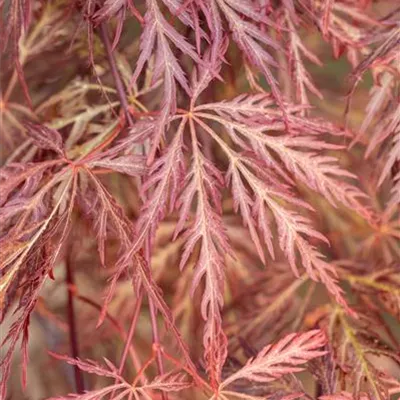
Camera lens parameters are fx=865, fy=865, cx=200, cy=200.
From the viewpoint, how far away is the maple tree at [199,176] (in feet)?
2.56

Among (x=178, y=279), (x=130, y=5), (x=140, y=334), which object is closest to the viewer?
(x=130, y=5)

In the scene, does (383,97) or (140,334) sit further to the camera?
(140,334)

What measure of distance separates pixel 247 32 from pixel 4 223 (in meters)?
0.30

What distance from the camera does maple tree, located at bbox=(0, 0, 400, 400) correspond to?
781 millimetres

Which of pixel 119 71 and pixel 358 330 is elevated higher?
pixel 119 71

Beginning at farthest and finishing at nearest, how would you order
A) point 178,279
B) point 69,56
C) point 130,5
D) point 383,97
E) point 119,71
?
point 178,279
point 69,56
point 119,71
point 383,97
point 130,5

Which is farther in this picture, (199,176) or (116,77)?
(116,77)

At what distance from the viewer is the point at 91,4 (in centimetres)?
78

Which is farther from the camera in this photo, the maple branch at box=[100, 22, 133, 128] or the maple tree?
the maple branch at box=[100, 22, 133, 128]

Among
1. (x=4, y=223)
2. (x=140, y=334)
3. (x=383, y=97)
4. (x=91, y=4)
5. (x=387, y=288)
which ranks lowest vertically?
(x=140, y=334)

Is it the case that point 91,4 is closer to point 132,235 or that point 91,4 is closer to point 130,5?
point 130,5

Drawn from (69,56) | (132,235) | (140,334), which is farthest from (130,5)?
(140,334)

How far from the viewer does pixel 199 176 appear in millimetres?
807

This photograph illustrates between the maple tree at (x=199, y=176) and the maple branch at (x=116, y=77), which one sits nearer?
the maple tree at (x=199, y=176)
